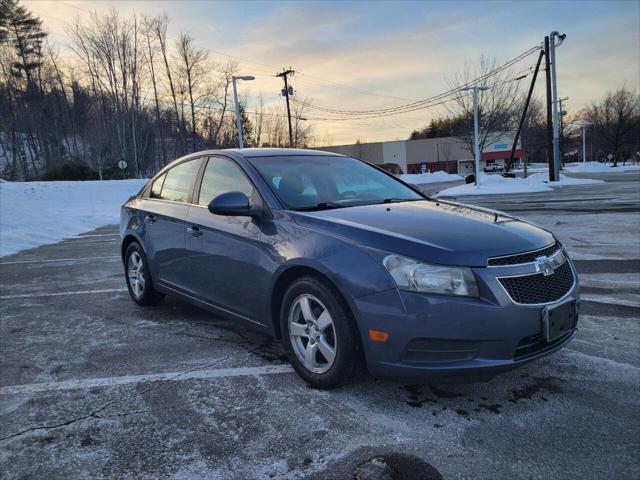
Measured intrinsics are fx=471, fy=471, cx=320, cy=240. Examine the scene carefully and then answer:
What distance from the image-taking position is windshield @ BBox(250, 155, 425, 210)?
3.60m

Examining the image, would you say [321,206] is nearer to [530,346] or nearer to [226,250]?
[226,250]

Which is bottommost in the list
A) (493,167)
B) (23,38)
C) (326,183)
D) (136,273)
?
(136,273)

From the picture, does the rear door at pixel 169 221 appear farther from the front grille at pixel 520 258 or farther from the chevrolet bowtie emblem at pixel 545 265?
the chevrolet bowtie emblem at pixel 545 265

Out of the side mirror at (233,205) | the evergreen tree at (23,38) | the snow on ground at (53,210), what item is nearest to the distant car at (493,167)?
the snow on ground at (53,210)

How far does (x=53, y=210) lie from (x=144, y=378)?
55.9 feet

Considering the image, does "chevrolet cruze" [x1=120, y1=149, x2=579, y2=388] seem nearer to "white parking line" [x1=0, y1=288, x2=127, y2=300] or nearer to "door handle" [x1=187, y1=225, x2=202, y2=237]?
"door handle" [x1=187, y1=225, x2=202, y2=237]

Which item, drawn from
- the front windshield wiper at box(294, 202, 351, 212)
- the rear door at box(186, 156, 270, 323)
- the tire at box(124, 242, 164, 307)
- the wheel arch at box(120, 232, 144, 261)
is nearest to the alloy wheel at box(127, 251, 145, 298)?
the tire at box(124, 242, 164, 307)

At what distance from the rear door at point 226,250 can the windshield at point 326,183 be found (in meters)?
0.25

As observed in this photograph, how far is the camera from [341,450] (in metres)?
2.41

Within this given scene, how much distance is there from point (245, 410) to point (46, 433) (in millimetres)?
1126

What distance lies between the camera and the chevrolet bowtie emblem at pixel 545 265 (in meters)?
2.75

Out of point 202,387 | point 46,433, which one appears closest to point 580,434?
point 202,387

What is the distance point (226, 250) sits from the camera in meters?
3.67

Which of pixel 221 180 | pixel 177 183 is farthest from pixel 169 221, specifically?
pixel 221 180
